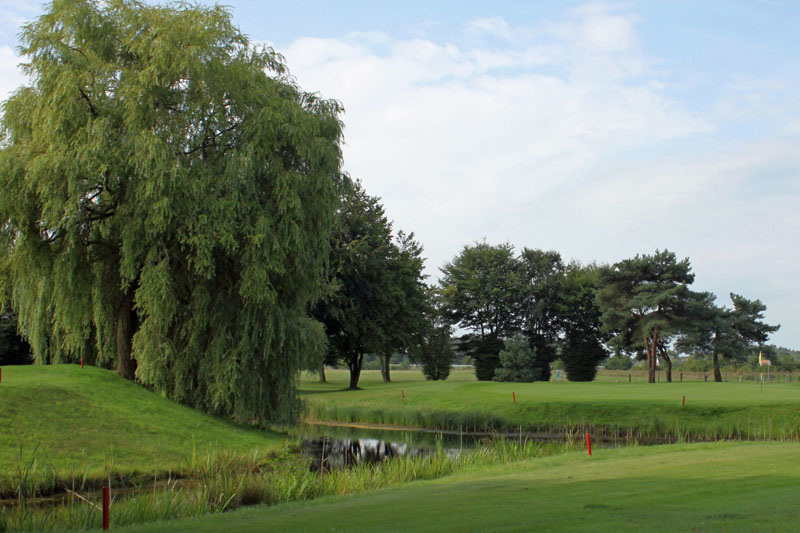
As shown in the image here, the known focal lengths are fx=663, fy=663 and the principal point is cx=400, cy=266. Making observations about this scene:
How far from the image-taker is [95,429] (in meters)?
18.0

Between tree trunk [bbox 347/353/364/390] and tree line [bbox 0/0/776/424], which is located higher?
tree line [bbox 0/0/776/424]

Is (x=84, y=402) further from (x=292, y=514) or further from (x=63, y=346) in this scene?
(x=292, y=514)

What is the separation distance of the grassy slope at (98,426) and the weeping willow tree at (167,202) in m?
1.18

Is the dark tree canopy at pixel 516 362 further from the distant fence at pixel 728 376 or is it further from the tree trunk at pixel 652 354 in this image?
the tree trunk at pixel 652 354

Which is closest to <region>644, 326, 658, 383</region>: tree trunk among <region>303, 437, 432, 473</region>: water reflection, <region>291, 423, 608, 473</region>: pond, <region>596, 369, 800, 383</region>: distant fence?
<region>596, 369, 800, 383</region>: distant fence

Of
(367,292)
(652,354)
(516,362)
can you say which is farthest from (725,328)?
(367,292)

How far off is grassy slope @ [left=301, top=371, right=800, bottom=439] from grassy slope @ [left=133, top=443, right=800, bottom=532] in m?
→ 10.2

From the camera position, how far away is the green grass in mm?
15602

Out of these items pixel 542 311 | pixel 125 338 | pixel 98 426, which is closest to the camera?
pixel 98 426

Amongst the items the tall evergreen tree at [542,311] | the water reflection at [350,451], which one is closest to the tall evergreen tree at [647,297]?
the tall evergreen tree at [542,311]

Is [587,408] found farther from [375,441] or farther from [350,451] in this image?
[350,451]

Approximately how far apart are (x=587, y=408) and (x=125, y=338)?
1877 centimetres

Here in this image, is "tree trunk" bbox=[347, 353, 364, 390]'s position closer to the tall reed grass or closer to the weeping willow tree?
the weeping willow tree

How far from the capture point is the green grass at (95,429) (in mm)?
15602
